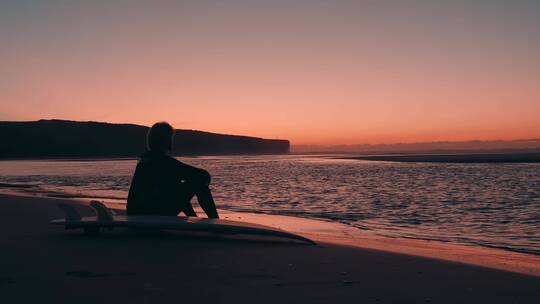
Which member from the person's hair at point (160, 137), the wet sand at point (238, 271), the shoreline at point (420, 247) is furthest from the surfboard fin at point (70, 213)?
the shoreline at point (420, 247)

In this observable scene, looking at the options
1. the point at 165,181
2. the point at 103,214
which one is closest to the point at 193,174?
the point at 165,181

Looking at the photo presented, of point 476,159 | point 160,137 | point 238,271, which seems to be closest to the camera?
point 238,271

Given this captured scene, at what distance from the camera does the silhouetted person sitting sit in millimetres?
6137

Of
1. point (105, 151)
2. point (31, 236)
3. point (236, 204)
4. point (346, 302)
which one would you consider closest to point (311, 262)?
point (346, 302)

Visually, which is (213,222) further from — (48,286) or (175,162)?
(48,286)

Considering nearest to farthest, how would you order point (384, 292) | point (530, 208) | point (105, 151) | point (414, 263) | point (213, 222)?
point (384, 292)
point (414, 263)
point (213, 222)
point (530, 208)
point (105, 151)

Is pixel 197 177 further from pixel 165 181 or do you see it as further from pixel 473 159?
pixel 473 159

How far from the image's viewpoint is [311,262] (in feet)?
16.3

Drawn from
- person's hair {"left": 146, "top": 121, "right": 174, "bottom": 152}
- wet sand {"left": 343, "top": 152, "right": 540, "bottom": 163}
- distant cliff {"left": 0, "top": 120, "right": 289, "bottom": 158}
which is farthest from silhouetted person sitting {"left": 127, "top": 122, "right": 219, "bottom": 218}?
distant cliff {"left": 0, "top": 120, "right": 289, "bottom": 158}

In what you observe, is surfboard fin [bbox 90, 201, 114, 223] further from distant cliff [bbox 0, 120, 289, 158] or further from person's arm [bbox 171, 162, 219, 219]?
distant cliff [bbox 0, 120, 289, 158]

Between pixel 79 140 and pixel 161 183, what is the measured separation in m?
131

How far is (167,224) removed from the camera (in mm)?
5914

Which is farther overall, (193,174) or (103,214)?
(103,214)

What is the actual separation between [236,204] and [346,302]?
A: 10.5 meters
